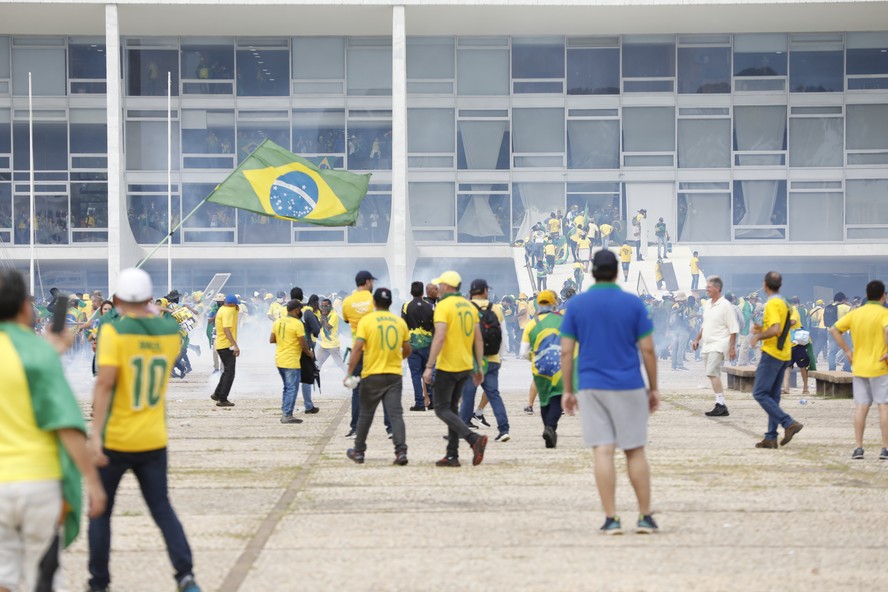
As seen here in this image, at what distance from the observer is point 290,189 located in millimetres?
18641

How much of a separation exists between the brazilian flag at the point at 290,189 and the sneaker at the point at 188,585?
452 inches

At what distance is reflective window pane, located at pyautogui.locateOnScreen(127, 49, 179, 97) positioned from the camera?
1748 inches

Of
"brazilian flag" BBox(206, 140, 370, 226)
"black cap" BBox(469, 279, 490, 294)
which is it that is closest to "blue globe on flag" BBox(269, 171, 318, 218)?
"brazilian flag" BBox(206, 140, 370, 226)

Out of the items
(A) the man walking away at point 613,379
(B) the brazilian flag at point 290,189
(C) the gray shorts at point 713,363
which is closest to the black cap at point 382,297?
(A) the man walking away at point 613,379

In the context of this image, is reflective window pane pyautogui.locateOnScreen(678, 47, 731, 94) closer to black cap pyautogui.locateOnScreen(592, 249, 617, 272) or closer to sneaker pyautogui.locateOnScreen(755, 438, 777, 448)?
sneaker pyautogui.locateOnScreen(755, 438, 777, 448)

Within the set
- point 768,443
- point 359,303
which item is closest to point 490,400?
point 359,303

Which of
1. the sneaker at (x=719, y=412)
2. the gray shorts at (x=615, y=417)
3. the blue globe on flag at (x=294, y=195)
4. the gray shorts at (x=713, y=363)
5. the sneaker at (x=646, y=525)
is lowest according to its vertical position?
the sneaker at (x=719, y=412)

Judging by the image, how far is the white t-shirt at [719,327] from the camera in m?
16.2

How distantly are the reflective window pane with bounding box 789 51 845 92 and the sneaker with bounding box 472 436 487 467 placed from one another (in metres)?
36.4

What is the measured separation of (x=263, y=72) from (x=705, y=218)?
14769mm

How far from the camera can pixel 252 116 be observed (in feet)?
148

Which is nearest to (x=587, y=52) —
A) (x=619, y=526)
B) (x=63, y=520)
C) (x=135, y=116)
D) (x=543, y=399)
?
(x=135, y=116)

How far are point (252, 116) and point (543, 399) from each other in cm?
3320

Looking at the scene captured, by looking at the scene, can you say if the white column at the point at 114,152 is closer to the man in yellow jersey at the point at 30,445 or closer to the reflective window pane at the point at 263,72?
the reflective window pane at the point at 263,72
